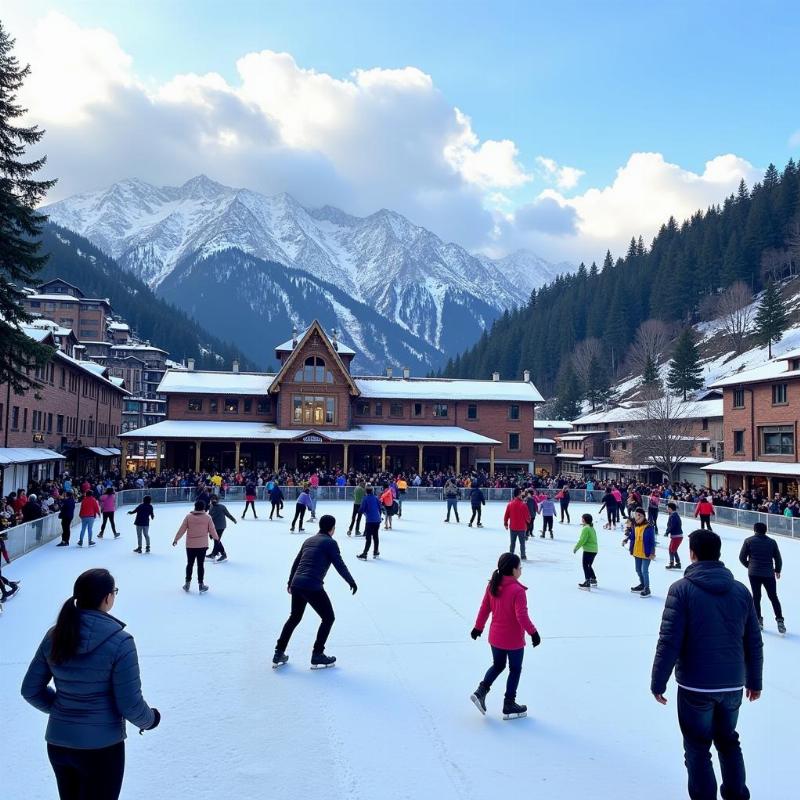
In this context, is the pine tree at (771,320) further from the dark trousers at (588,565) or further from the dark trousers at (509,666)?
the dark trousers at (509,666)

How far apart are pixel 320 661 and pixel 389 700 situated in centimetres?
122

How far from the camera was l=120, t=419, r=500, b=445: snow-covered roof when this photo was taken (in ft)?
132

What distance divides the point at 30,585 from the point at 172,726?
25.7ft

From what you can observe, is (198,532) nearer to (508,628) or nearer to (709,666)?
(508,628)

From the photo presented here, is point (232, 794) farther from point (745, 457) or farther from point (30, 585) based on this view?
point (745, 457)

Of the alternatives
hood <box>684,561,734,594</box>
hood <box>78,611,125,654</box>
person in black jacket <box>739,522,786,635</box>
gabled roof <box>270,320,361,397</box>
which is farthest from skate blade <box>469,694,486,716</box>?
gabled roof <box>270,320,361,397</box>

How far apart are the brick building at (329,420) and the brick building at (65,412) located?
212 inches

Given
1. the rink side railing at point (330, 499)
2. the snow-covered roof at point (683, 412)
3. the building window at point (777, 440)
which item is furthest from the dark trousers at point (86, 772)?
the snow-covered roof at point (683, 412)

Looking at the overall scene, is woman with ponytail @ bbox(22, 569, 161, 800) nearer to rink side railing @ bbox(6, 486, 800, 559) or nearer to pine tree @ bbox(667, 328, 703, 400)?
rink side railing @ bbox(6, 486, 800, 559)

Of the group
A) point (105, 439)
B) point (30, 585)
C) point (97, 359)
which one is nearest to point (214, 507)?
point (30, 585)

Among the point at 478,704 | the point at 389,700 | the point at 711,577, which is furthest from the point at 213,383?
the point at 711,577

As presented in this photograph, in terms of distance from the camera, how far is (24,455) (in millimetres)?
29281

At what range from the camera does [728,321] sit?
272 ft

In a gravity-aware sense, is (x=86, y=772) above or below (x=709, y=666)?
below
